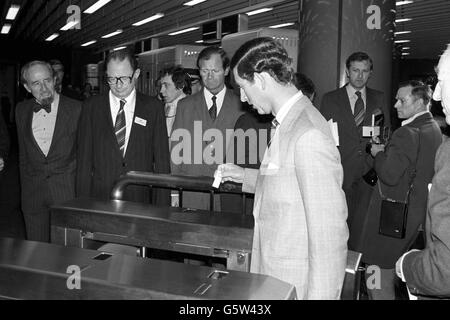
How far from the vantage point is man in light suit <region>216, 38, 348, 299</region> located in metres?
1.34

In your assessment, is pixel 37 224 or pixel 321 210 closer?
pixel 321 210

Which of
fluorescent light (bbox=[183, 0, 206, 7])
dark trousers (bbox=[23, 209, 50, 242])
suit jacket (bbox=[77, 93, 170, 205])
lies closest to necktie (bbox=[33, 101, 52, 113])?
suit jacket (bbox=[77, 93, 170, 205])

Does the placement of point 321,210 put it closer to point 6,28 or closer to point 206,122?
point 206,122

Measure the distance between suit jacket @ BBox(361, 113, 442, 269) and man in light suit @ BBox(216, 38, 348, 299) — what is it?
149 cm

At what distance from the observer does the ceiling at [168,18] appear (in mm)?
10625

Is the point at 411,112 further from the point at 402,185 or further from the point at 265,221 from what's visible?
the point at 265,221

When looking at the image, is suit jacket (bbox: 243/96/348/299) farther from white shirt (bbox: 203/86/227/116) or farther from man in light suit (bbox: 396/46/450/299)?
white shirt (bbox: 203/86/227/116)

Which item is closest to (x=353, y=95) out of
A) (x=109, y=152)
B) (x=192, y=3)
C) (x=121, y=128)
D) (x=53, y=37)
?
(x=121, y=128)

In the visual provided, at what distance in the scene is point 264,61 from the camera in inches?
58.0

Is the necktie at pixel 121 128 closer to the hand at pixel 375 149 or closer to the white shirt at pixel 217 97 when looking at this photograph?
the white shirt at pixel 217 97

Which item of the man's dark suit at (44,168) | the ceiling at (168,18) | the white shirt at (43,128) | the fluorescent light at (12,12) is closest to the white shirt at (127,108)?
the man's dark suit at (44,168)

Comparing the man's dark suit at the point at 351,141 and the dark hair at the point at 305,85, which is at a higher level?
the dark hair at the point at 305,85

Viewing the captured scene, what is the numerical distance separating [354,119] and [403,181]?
1032 millimetres
